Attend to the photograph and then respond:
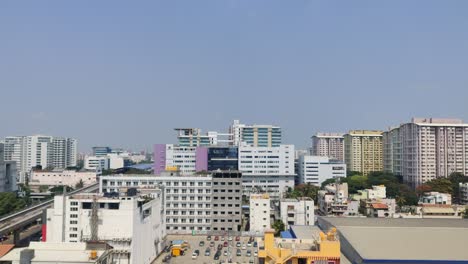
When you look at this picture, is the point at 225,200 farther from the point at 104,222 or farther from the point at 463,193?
the point at 463,193

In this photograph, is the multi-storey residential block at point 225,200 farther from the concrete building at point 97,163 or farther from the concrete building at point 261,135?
the concrete building at point 97,163

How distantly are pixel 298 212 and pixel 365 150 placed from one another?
28.9 metres

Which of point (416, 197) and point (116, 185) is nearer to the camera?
point (116, 185)

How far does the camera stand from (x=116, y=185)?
943 inches

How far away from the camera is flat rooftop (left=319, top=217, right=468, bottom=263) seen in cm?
997

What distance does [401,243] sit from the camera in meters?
11.3

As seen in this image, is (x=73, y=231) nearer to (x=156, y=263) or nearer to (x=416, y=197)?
(x=156, y=263)

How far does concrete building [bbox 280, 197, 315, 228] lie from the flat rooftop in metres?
8.72

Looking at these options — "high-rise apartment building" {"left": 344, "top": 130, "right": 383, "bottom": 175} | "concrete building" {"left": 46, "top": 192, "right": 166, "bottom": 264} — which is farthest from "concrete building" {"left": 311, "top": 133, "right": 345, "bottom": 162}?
"concrete building" {"left": 46, "top": 192, "right": 166, "bottom": 264}

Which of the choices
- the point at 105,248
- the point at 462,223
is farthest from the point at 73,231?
the point at 462,223

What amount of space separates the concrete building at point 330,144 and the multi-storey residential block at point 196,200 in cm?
3472

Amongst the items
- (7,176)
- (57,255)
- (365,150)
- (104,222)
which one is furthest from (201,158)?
(57,255)

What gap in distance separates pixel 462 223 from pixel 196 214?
41.1ft

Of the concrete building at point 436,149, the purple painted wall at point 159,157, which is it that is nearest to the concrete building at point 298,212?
the concrete building at point 436,149
